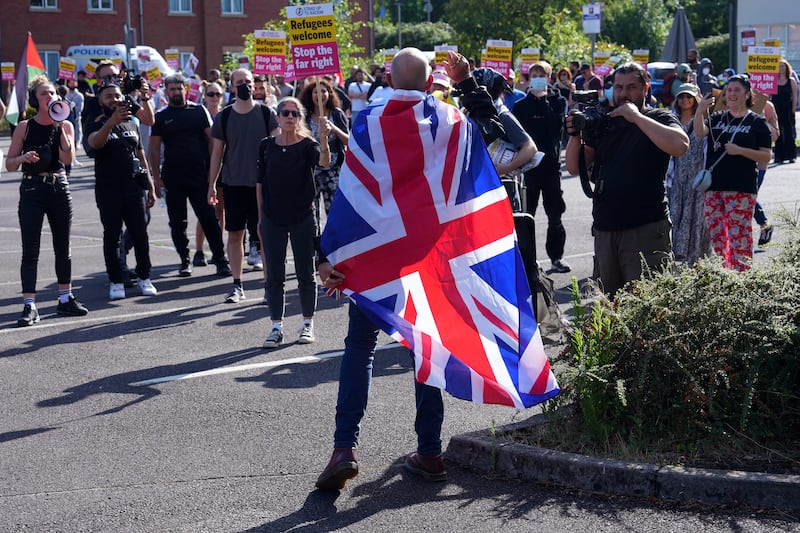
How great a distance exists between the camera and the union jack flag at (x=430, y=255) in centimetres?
520

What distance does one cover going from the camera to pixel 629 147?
21.9 ft

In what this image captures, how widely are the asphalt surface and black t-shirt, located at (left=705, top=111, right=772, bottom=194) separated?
1.73 m

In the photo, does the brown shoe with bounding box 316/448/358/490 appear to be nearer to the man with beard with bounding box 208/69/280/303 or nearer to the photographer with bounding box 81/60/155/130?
the man with beard with bounding box 208/69/280/303

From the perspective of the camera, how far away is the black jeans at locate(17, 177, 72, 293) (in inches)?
385

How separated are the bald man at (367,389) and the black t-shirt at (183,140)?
661 cm

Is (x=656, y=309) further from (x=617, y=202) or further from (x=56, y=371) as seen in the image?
(x=56, y=371)

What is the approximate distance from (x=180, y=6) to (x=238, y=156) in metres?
48.1

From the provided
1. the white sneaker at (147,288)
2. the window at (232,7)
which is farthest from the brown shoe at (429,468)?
the window at (232,7)

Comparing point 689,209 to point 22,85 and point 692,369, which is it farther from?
point 22,85

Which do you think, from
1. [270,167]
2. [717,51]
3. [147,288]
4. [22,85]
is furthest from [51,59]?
[270,167]

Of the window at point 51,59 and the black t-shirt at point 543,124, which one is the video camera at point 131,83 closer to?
the black t-shirt at point 543,124

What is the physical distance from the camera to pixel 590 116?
6570 mm

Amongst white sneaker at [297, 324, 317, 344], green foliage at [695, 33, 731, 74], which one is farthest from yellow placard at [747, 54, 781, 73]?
green foliage at [695, 33, 731, 74]

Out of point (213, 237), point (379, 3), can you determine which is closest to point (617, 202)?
point (213, 237)
